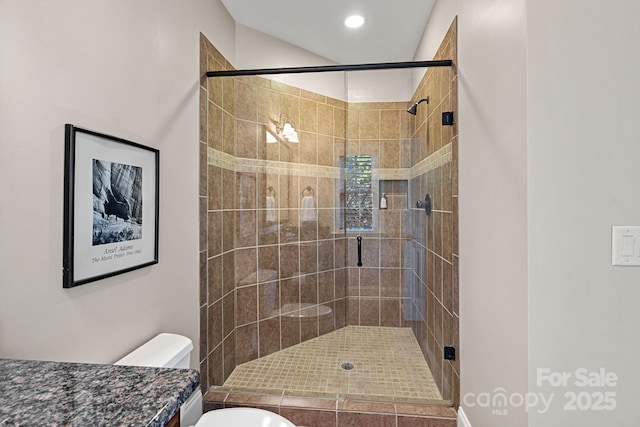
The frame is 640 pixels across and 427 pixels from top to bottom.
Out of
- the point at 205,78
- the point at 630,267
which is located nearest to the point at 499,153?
the point at 630,267

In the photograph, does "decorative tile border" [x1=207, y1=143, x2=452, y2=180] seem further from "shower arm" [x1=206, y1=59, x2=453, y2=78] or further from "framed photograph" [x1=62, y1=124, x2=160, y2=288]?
"framed photograph" [x1=62, y1=124, x2=160, y2=288]

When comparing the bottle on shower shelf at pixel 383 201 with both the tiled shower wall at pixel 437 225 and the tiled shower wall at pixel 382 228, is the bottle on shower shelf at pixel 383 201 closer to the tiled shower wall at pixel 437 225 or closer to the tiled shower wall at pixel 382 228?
the tiled shower wall at pixel 382 228

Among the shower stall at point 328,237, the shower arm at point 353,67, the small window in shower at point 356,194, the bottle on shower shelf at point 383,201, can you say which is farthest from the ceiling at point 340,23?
the bottle on shower shelf at point 383,201

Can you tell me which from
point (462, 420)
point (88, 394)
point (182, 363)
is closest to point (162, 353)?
point (182, 363)

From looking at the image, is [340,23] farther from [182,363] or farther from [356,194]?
[182,363]

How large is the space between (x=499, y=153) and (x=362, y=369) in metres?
1.76

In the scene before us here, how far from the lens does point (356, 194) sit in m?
2.91

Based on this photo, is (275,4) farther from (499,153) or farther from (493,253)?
(493,253)

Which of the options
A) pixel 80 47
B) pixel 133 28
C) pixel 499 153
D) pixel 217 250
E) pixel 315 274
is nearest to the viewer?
pixel 80 47

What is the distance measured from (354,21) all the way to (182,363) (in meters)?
2.65

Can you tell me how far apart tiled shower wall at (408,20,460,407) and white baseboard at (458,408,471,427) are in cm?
8

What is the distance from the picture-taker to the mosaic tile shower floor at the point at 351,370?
2037mm

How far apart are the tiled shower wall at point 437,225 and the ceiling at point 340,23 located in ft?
1.68

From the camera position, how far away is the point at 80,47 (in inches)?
45.5
